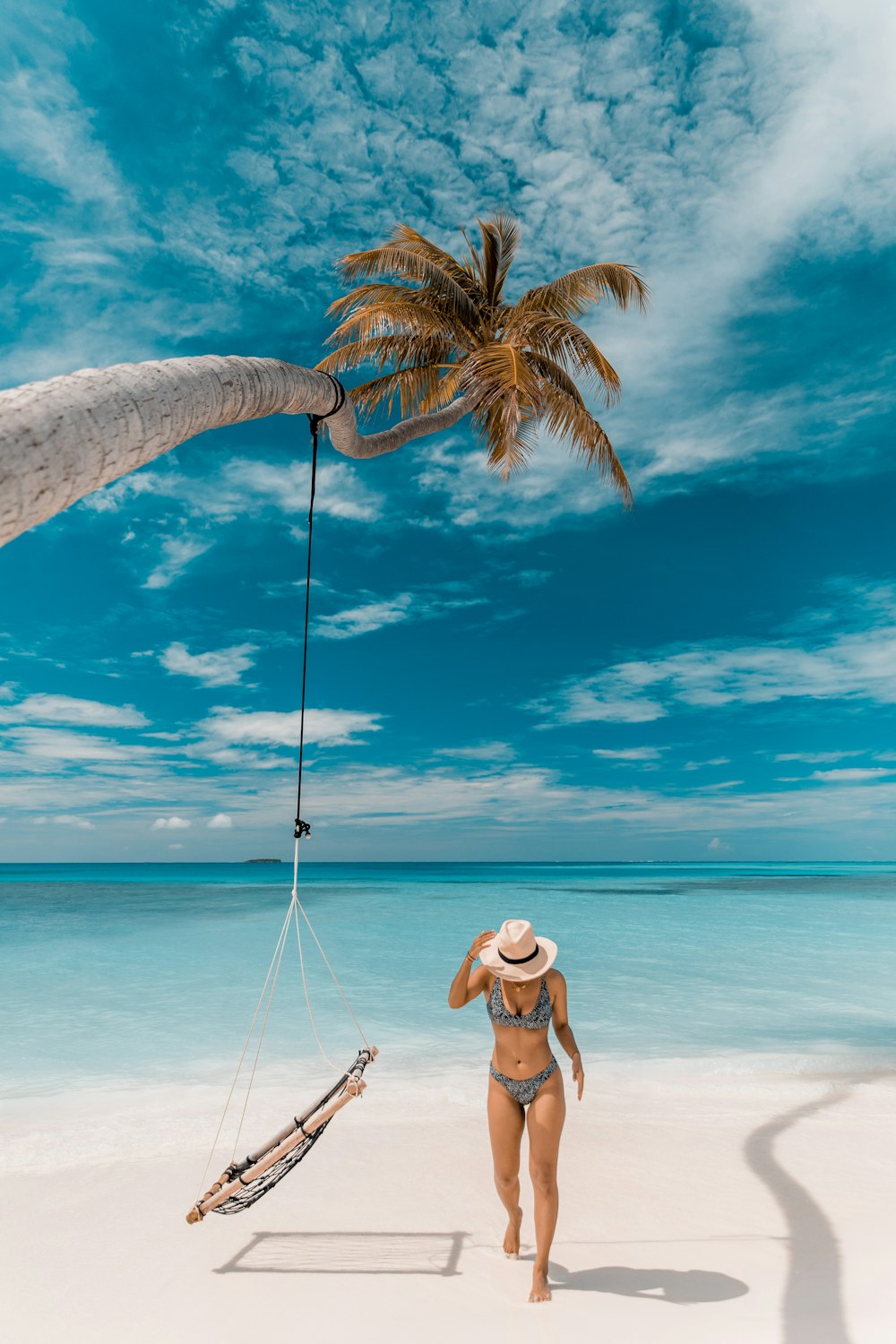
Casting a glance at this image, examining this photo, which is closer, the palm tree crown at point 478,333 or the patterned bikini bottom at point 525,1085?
the patterned bikini bottom at point 525,1085

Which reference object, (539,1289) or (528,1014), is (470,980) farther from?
(539,1289)

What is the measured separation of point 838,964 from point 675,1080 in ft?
25.2

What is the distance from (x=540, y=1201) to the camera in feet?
9.18

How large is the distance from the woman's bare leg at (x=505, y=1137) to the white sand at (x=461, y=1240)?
1.11 ft

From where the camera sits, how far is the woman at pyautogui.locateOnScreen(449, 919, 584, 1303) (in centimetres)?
279

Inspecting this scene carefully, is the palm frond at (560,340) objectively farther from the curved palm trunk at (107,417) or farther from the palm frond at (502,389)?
the curved palm trunk at (107,417)

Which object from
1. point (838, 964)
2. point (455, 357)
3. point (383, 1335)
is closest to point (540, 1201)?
point (383, 1335)

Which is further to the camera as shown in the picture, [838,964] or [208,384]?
[838,964]

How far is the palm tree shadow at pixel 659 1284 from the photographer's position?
2.94m

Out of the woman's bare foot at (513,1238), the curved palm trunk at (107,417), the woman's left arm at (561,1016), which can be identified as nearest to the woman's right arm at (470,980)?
the woman's left arm at (561,1016)

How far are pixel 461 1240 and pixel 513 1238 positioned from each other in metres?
0.39

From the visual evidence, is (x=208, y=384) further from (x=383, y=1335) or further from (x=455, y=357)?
(x=455, y=357)

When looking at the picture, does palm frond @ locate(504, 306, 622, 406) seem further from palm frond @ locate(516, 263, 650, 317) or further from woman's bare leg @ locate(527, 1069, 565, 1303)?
woman's bare leg @ locate(527, 1069, 565, 1303)

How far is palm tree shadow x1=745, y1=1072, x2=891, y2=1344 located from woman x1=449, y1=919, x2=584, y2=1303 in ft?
3.00
